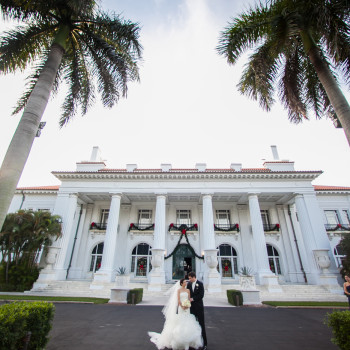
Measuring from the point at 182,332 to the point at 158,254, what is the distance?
1376 cm

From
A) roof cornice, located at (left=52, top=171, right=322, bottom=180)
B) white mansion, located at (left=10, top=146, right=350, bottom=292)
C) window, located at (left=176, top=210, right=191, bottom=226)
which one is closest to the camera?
white mansion, located at (left=10, top=146, right=350, bottom=292)

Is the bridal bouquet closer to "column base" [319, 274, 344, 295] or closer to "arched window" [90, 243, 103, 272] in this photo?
"column base" [319, 274, 344, 295]

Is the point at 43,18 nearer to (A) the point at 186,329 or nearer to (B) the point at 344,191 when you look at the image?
(A) the point at 186,329

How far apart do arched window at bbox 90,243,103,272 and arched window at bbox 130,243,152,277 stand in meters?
3.56

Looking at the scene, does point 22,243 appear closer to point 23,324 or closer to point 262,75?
point 23,324

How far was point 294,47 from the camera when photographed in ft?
31.7

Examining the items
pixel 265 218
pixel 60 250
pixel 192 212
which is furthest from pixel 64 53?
pixel 265 218

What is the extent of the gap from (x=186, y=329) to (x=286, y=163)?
21800 mm

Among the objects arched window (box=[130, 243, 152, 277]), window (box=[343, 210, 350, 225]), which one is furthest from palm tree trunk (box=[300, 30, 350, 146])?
window (box=[343, 210, 350, 225])

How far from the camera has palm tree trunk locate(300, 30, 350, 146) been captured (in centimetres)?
671

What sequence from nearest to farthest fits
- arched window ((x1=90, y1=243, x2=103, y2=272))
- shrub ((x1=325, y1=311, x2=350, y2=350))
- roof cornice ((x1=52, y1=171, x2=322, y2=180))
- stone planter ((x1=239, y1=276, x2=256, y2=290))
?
shrub ((x1=325, y1=311, x2=350, y2=350))
stone planter ((x1=239, y1=276, x2=256, y2=290))
roof cornice ((x1=52, y1=171, x2=322, y2=180))
arched window ((x1=90, y1=243, x2=103, y2=272))

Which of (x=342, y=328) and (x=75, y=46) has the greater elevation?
(x=75, y=46)

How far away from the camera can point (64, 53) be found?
895 centimetres

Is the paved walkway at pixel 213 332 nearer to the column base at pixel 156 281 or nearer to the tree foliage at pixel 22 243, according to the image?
the column base at pixel 156 281
